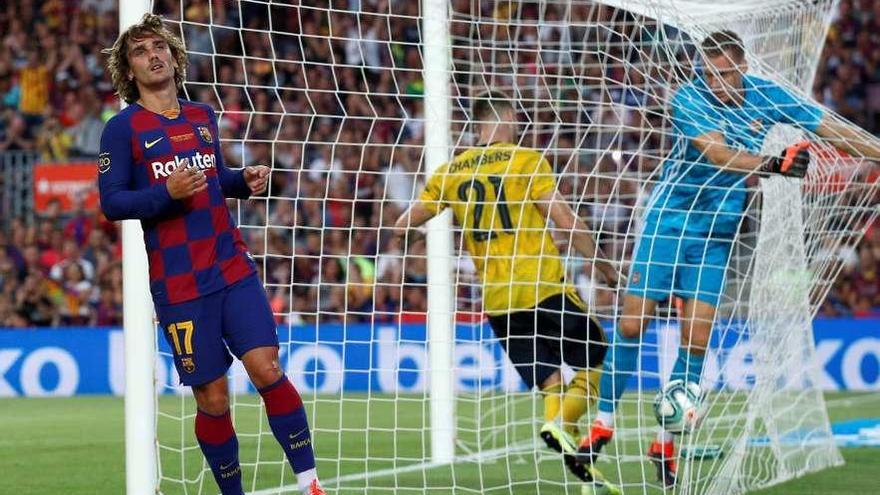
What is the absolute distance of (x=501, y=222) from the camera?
7.35m

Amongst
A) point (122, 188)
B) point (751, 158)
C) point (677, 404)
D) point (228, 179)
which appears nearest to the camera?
point (122, 188)

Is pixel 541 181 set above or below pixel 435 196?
above

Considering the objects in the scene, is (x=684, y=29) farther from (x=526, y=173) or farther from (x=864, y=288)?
(x=864, y=288)

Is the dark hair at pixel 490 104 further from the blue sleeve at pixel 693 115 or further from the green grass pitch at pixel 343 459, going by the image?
the green grass pitch at pixel 343 459

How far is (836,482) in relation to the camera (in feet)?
24.7

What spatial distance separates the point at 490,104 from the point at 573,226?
76 cm

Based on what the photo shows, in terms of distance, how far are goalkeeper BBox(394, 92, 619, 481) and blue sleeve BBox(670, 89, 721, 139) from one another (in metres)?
0.69

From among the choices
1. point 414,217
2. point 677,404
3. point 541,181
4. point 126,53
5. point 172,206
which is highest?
point 126,53

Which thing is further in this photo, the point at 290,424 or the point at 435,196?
the point at 435,196

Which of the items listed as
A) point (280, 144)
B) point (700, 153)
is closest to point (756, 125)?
point (700, 153)

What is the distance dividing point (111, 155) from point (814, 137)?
3.59m

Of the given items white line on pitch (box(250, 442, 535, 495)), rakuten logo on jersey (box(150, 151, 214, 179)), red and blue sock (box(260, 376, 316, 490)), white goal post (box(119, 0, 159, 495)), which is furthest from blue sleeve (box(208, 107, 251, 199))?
white line on pitch (box(250, 442, 535, 495))

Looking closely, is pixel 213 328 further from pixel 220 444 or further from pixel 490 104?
pixel 490 104

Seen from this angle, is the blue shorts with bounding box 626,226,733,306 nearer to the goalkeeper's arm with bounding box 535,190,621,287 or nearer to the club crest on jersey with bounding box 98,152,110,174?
the goalkeeper's arm with bounding box 535,190,621,287
